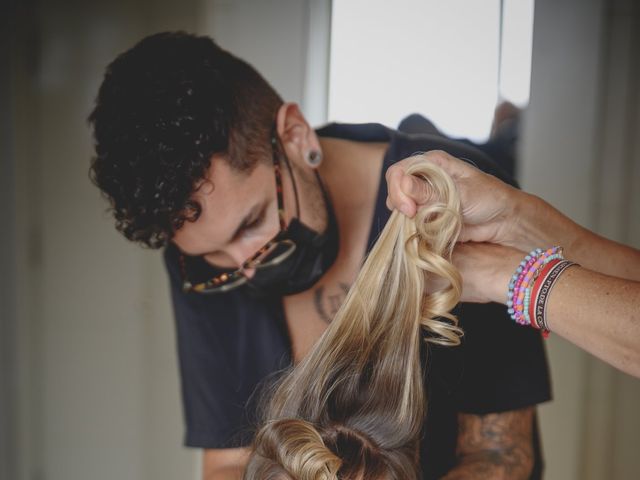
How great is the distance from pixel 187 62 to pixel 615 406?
142 centimetres

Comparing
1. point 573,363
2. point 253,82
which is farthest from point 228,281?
point 573,363

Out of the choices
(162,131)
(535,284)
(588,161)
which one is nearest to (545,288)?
(535,284)

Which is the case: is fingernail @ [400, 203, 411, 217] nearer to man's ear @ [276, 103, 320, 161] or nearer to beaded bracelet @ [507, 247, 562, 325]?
beaded bracelet @ [507, 247, 562, 325]

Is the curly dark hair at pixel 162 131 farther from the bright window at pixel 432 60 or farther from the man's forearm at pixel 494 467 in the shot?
the man's forearm at pixel 494 467

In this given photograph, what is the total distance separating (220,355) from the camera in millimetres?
1321

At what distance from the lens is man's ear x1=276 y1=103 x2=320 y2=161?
1.13 metres

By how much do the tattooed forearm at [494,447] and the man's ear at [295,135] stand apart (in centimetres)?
54

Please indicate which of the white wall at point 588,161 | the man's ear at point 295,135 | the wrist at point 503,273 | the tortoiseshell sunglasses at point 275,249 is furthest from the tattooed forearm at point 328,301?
the white wall at point 588,161

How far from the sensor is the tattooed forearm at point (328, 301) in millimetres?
1140

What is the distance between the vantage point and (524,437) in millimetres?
1153

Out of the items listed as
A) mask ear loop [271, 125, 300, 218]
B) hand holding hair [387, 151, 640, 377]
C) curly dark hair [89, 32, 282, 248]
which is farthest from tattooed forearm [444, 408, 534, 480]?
curly dark hair [89, 32, 282, 248]

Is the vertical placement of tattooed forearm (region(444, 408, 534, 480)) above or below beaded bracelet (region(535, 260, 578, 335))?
below

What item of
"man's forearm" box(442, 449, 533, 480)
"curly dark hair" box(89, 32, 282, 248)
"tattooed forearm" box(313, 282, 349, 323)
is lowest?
"man's forearm" box(442, 449, 533, 480)

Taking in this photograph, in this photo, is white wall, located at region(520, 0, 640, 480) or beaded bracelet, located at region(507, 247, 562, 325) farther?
white wall, located at region(520, 0, 640, 480)
